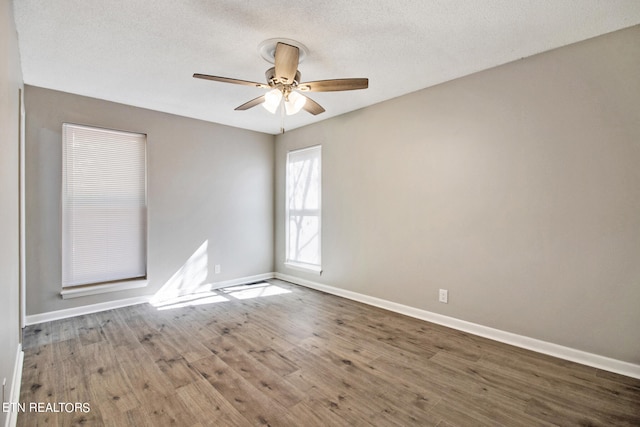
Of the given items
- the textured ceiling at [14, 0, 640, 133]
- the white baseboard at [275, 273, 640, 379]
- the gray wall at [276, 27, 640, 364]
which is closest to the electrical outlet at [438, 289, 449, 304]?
the gray wall at [276, 27, 640, 364]

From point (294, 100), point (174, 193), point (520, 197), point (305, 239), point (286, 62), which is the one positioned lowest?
point (305, 239)

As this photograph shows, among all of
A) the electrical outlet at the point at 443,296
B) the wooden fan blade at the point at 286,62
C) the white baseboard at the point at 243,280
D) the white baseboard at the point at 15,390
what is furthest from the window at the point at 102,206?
the electrical outlet at the point at 443,296

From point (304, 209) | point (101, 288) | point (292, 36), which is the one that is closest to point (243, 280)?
point (304, 209)

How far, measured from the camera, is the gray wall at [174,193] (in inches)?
122

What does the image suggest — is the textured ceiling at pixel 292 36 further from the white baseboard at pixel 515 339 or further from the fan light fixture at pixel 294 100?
the white baseboard at pixel 515 339

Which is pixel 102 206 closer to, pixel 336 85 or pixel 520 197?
pixel 336 85

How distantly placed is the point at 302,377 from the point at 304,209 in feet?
9.23

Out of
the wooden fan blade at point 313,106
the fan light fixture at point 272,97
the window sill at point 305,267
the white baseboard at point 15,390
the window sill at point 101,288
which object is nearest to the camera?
the white baseboard at point 15,390

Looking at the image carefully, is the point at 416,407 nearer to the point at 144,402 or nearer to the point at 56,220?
the point at 144,402

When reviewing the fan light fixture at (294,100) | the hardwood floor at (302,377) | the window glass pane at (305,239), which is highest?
the fan light fixture at (294,100)

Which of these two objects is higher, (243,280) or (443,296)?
(443,296)

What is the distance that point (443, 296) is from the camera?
305cm

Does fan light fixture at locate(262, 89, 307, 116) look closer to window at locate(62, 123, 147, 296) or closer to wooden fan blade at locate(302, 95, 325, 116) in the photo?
wooden fan blade at locate(302, 95, 325, 116)

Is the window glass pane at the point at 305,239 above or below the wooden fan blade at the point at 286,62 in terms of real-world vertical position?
below
